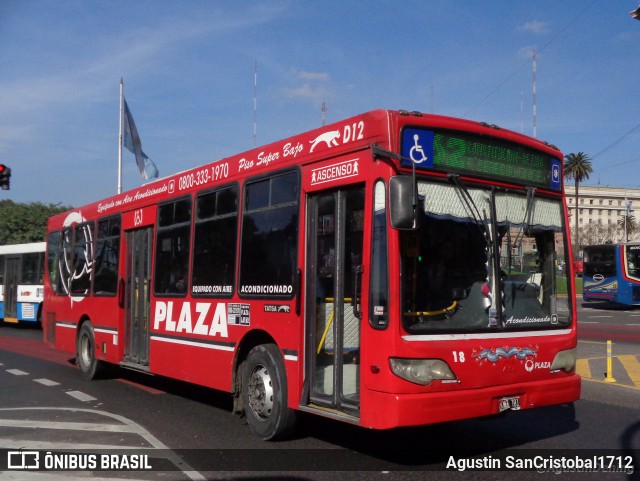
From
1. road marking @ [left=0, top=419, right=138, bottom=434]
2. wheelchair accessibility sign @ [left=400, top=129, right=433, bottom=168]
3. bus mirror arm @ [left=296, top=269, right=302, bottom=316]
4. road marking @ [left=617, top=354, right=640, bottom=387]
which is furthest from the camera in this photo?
road marking @ [left=617, top=354, right=640, bottom=387]

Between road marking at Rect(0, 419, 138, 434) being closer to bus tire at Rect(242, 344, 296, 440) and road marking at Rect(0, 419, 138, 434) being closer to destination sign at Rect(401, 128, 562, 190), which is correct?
bus tire at Rect(242, 344, 296, 440)

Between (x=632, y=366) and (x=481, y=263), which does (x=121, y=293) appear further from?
(x=632, y=366)

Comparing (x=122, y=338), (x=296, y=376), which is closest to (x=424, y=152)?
(x=296, y=376)

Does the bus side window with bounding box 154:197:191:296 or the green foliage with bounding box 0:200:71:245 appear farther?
the green foliage with bounding box 0:200:71:245

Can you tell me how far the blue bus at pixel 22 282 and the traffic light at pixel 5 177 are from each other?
4.74m

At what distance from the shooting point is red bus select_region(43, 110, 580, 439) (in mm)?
5715

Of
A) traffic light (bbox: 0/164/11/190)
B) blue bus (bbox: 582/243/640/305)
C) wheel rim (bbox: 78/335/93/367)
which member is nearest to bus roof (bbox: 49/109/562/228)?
wheel rim (bbox: 78/335/93/367)

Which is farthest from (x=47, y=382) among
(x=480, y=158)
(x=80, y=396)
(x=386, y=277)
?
(x=480, y=158)

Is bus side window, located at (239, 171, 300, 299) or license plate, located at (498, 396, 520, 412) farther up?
bus side window, located at (239, 171, 300, 299)

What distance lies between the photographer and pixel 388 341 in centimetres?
562

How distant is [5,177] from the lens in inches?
738

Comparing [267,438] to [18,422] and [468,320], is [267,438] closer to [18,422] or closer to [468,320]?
[468,320]

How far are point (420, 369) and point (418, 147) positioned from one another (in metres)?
1.92

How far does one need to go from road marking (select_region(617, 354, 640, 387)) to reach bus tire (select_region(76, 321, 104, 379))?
8886mm
